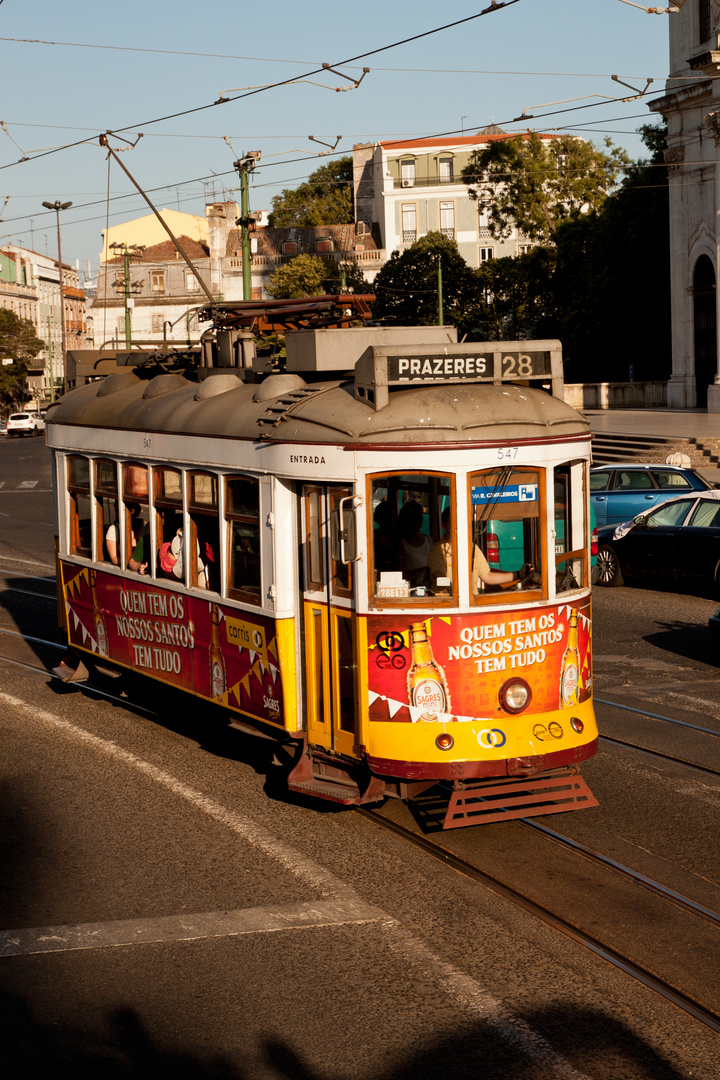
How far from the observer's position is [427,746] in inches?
294

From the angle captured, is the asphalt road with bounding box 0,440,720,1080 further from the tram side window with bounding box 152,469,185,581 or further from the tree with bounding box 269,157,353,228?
the tree with bounding box 269,157,353,228

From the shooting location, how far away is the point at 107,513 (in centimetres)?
1120

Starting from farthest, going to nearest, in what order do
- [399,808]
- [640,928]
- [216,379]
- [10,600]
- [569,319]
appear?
[569,319], [10,600], [216,379], [399,808], [640,928]

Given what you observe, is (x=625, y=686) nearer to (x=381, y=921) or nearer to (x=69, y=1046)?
(x=381, y=921)

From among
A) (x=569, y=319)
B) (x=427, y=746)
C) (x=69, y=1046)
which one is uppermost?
(x=569, y=319)

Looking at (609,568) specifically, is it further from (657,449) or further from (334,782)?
(657,449)

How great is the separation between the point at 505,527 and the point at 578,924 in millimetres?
2338

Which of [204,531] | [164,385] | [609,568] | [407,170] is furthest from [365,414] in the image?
[407,170]

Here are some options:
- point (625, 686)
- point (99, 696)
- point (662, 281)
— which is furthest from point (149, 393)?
point (662, 281)

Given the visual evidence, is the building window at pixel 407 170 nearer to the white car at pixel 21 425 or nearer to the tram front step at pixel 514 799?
the white car at pixel 21 425

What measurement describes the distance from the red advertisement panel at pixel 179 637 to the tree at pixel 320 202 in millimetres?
89231

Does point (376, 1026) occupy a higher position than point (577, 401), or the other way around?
point (577, 401)

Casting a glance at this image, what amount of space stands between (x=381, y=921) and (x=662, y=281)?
48920mm

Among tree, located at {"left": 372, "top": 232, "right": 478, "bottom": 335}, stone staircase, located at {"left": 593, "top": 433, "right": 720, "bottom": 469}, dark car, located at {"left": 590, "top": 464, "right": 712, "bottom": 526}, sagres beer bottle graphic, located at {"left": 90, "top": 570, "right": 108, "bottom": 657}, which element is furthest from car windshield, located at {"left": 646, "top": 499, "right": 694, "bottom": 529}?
tree, located at {"left": 372, "top": 232, "right": 478, "bottom": 335}
